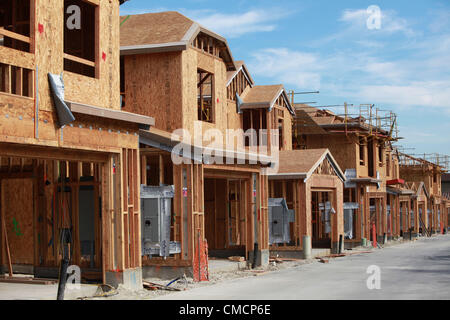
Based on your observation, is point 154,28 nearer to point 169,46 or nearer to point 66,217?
point 169,46

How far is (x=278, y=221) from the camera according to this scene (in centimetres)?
3056

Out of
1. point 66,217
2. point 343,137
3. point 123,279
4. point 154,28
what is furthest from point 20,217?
point 343,137

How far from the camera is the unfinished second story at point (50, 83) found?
45.2ft

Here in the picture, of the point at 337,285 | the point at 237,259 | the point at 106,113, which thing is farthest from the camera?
the point at 237,259

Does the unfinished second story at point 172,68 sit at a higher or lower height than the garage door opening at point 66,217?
higher

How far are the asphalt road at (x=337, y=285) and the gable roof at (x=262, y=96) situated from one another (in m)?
8.93

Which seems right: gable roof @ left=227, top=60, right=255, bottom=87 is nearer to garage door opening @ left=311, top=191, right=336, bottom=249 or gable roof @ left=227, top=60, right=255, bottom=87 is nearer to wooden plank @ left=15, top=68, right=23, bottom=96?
garage door opening @ left=311, top=191, right=336, bottom=249

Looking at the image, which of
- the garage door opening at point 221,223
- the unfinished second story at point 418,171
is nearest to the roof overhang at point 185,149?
the garage door opening at point 221,223

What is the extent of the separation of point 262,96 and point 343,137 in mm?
11504

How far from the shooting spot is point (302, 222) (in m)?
30.8

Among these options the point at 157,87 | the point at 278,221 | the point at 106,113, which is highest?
the point at 157,87

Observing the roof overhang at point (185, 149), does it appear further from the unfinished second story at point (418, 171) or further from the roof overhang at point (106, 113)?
the unfinished second story at point (418, 171)
